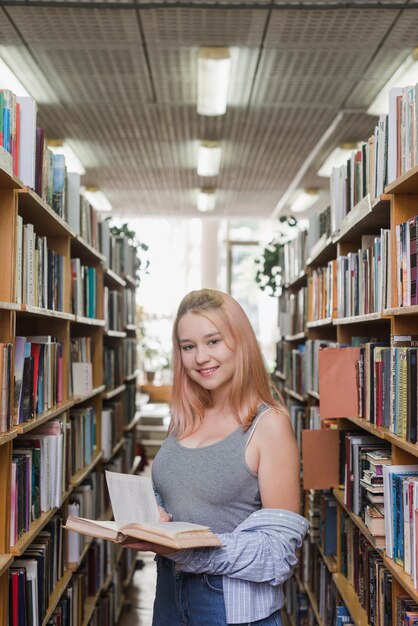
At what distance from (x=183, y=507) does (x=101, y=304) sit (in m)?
2.34

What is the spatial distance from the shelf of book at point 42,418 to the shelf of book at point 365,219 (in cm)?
127

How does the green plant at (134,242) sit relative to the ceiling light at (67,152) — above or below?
below

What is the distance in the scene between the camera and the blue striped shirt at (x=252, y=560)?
176 cm

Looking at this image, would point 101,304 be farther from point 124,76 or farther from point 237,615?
point 237,615

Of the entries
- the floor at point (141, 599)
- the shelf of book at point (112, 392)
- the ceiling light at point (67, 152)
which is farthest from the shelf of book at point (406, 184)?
the ceiling light at point (67, 152)

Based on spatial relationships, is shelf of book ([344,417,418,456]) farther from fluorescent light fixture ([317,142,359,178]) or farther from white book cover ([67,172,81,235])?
fluorescent light fixture ([317,142,359,178])

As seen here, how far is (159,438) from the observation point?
9.58 meters

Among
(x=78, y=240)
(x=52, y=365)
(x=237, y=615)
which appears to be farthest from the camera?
(x=78, y=240)

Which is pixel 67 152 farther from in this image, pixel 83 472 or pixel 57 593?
pixel 57 593

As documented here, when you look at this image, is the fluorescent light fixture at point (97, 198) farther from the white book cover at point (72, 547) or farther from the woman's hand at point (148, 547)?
the woman's hand at point (148, 547)

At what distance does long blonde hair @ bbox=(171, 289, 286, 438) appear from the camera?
1959mm

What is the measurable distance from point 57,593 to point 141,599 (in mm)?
2262

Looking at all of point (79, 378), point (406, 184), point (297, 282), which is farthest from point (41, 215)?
point (297, 282)

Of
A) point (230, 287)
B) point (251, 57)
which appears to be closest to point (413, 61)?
point (251, 57)
